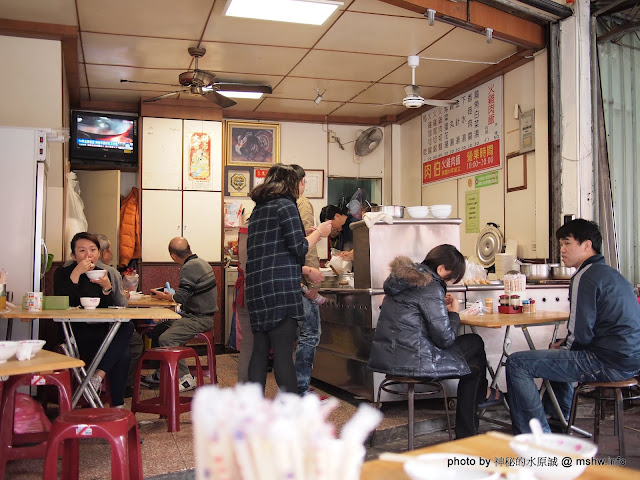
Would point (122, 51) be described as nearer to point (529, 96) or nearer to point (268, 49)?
point (268, 49)

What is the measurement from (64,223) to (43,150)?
89.2 inches

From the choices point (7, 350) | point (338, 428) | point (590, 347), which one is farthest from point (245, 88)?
point (7, 350)

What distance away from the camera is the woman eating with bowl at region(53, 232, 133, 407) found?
14.2 ft

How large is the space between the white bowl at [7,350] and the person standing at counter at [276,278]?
4.80 feet

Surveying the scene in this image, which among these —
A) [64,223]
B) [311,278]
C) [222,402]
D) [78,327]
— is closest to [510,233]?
[311,278]

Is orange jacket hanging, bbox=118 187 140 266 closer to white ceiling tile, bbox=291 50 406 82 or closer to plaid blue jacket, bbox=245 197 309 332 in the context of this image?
white ceiling tile, bbox=291 50 406 82

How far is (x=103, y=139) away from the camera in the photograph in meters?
8.19

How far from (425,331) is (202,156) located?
18.1ft

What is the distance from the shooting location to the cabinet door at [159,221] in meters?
8.17

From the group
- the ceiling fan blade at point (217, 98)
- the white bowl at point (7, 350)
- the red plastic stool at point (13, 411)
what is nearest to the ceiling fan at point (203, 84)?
the ceiling fan blade at point (217, 98)

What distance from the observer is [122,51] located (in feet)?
21.4

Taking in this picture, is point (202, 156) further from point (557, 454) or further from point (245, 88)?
point (557, 454)

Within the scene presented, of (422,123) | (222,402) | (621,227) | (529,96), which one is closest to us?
(222,402)

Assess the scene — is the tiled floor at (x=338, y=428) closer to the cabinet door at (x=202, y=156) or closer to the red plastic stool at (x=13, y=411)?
the red plastic stool at (x=13, y=411)
